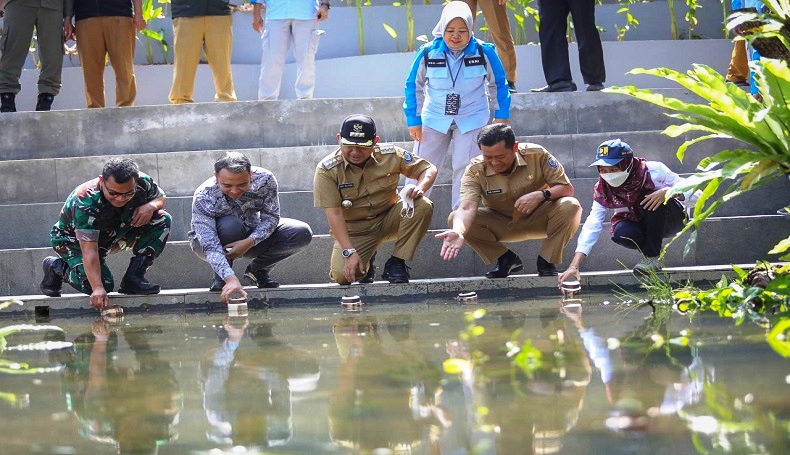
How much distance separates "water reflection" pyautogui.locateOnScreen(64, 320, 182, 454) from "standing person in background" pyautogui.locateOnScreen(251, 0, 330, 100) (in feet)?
17.5

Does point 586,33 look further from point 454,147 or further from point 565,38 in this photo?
point 454,147

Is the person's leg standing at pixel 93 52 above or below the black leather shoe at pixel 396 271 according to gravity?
above

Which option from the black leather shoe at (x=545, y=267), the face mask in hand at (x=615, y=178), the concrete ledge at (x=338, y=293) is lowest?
the concrete ledge at (x=338, y=293)

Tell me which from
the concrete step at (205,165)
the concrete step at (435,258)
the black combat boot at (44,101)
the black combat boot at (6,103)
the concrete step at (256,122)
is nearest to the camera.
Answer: the concrete step at (435,258)

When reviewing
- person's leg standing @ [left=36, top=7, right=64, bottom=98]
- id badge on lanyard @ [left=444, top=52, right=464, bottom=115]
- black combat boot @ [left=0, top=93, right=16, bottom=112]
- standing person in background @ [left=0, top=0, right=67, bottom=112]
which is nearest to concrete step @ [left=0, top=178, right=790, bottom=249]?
id badge on lanyard @ [left=444, top=52, right=464, bottom=115]

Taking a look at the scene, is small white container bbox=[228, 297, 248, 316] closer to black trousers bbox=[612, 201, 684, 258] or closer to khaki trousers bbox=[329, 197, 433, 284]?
khaki trousers bbox=[329, 197, 433, 284]

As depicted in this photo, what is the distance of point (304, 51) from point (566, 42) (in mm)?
2441

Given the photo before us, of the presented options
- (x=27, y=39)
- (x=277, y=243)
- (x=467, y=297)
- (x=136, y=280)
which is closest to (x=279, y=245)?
(x=277, y=243)

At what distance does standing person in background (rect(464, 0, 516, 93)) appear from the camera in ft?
35.6

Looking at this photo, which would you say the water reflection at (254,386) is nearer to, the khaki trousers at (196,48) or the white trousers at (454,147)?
the white trousers at (454,147)

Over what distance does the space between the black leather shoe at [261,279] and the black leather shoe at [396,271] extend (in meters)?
0.79

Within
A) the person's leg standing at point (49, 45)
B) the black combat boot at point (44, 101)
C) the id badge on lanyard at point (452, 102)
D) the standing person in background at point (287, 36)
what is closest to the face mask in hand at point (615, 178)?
the id badge on lanyard at point (452, 102)

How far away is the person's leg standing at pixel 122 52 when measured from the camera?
10.6 metres

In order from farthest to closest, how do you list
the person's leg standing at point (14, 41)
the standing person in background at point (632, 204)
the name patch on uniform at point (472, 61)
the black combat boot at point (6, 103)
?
1. the black combat boot at point (6, 103)
2. the person's leg standing at point (14, 41)
3. the name patch on uniform at point (472, 61)
4. the standing person in background at point (632, 204)
